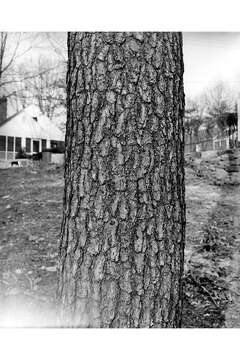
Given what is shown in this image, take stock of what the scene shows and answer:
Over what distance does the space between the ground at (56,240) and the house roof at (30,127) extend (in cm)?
18

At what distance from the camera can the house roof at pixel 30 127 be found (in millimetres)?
1837

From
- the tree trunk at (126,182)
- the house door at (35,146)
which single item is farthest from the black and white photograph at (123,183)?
the house door at (35,146)

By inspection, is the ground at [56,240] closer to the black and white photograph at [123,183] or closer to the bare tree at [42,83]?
the bare tree at [42,83]

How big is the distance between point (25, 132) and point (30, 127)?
0.12 feet

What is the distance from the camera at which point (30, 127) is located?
1.85 metres

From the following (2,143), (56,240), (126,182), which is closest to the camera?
(126,182)

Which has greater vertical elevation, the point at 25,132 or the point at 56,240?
the point at 25,132

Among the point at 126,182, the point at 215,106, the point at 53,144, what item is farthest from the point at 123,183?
the point at 215,106

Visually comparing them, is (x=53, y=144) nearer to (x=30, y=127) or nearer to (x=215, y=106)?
(x=30, y=127)

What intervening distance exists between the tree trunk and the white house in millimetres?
841

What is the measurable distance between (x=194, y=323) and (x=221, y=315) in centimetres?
13

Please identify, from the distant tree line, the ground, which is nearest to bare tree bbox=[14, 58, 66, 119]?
the ground

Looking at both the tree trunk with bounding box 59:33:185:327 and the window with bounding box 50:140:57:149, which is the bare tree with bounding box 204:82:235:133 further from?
the tree trunk with bounding box 59:33:185:327
